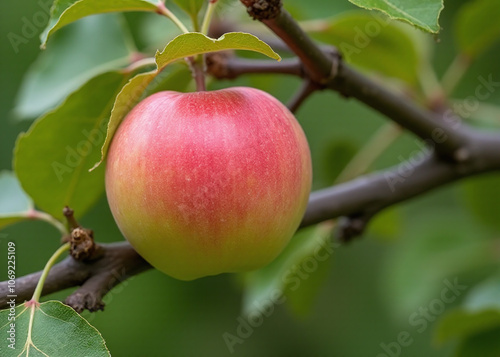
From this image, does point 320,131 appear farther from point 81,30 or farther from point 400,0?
point 400,0

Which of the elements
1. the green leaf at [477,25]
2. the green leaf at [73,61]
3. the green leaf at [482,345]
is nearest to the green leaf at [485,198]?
the green leaf at [477,25]

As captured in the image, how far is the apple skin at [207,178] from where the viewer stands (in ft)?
1.96

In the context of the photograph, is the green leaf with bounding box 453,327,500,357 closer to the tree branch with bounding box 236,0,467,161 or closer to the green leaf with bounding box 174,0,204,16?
the tree branch with bounding box 236,0,467,161

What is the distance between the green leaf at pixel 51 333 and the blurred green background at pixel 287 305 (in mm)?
896

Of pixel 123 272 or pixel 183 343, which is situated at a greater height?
pixel 123 272

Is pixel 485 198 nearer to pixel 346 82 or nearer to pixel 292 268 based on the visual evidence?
pixel 292 268

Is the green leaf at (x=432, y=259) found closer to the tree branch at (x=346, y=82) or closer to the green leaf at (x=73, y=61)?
the tree branch at (x=346, y=82)

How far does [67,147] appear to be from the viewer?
829mm

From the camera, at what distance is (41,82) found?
117cm

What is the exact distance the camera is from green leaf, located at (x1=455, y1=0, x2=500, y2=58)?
1.16 m

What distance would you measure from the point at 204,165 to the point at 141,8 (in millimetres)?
218

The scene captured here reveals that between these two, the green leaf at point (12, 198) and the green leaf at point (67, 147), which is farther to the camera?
the green leaf at point (12, 198)

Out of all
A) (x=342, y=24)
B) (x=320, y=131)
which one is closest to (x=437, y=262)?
(x=342, y=24)

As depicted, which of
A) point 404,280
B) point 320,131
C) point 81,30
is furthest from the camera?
point 320,131
